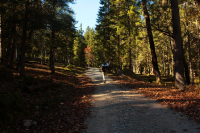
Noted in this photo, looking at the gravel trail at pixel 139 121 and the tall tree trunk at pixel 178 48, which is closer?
the gravel trail at pixel 139 121

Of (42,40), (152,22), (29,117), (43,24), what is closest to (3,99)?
(29,117)

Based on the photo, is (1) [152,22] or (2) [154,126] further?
(1) [152,22]

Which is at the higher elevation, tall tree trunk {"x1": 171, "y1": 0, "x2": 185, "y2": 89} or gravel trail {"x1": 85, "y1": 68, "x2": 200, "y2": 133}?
tall tree trunk {"x1": 171, "y1": 0, "x2": 185, "y2": 89}

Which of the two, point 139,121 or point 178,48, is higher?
point 178,48

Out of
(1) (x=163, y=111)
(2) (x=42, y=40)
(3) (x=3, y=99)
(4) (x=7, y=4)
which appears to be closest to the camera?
(3) (x=3, y=99)

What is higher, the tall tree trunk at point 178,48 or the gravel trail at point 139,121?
the tall tree trunk at point 178,48

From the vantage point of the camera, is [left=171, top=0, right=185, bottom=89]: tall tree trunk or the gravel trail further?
[left=171, top=0, right=185, bottom=89]: tall tree trunk

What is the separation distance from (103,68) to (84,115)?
401 inches

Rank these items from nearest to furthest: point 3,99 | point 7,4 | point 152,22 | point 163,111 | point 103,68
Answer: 1. point 3,99
2. point 163,111
3. point 7,4
4. point 152,22
5. point 103,68

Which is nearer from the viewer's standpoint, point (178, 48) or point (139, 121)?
point (139, 121)

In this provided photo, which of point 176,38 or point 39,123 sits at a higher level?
point 176,38

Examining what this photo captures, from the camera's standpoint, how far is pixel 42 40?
607 inches

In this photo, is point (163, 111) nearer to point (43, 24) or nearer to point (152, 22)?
point (152, 22)

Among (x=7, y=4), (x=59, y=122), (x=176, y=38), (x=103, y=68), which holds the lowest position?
(x=59, y=122)
